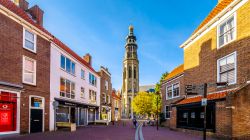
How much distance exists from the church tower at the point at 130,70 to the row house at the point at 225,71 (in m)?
80.1

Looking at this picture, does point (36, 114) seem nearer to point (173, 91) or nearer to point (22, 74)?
point (22, 74)

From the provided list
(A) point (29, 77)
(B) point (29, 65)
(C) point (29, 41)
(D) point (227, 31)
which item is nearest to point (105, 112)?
(A) point (29, 77)

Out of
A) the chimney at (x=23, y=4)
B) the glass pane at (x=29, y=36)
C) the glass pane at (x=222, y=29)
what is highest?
the chimney at (x=23, y=4)

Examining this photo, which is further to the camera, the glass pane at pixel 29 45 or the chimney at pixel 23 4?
the chimney at pixel 23 4

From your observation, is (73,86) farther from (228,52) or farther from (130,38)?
(130,38)

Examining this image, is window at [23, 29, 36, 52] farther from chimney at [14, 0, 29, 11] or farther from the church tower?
the church tower

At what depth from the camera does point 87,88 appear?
3306 centimetres

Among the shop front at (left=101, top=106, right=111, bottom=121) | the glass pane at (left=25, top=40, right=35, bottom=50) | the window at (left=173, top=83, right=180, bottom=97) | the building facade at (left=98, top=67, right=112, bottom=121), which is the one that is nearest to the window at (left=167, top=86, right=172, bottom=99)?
the window at (left=173, top=83, right=180, bottom=97)

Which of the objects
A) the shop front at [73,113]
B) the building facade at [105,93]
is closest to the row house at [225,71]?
the shop front at [73,113]

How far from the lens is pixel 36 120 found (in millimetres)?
18156

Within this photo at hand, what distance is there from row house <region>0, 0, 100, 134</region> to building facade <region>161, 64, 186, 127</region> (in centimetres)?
1237

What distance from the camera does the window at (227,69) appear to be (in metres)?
15.3

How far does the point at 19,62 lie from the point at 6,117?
4.03m

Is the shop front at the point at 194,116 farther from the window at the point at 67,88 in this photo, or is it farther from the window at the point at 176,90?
the window at the point at 67,88
